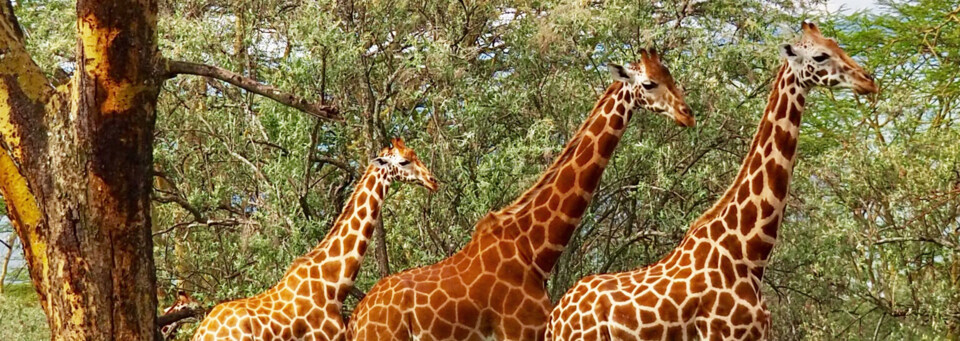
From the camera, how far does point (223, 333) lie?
609cm

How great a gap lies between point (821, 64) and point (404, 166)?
2.44 meters

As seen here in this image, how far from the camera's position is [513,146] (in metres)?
8.35

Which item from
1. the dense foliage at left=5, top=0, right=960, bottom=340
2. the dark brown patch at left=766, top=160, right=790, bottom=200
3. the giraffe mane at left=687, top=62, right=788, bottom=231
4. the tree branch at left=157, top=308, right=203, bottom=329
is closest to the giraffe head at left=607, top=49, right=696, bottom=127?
the giraffe mane at left=687, top=62, right=788, bottom=231

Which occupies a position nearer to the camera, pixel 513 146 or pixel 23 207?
pixel 23 207

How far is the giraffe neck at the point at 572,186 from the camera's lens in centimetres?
543

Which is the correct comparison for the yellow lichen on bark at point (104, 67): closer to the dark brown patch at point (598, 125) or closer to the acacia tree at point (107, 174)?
the acacia tree at point (107, 174)

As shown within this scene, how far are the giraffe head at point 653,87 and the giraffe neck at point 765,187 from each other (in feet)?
1.21

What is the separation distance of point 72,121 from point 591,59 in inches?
166

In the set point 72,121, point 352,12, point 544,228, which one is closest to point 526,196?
point 544,228

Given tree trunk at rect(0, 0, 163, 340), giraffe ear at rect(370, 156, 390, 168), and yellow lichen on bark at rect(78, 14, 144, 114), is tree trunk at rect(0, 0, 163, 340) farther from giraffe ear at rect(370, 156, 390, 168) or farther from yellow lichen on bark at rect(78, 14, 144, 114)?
giraffe ear at rect(370, 156, 390, 168)

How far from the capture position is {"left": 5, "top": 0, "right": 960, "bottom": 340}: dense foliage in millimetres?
8492

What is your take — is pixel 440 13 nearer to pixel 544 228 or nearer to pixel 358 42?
pixel 358 42

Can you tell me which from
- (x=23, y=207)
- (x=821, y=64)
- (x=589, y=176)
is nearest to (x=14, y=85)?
(x=23, y=207)

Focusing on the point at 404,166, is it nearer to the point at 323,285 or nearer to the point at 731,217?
the point at 323,285
